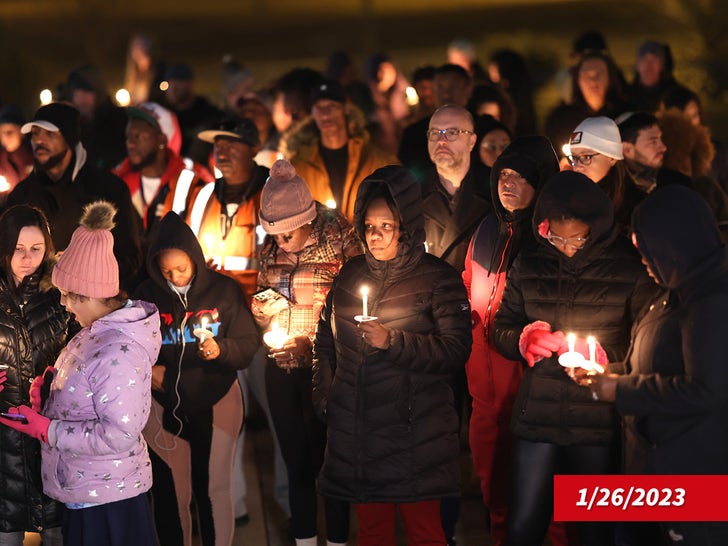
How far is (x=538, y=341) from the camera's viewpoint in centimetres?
524

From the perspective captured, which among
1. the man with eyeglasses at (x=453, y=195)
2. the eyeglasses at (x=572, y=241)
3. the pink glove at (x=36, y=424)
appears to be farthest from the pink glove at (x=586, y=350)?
the pink glove at (x=36, y=424)

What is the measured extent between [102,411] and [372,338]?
1.23 meters

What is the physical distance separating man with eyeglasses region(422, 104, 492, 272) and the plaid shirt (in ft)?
2.26

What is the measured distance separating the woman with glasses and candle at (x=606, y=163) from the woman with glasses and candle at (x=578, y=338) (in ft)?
3.82

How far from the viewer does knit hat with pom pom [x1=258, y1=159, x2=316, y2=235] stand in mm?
6363

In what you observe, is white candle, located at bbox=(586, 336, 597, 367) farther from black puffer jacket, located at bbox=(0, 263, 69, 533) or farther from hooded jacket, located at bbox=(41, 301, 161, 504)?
black puffer jacket, located at bbox=(0, 263, 69, 533)

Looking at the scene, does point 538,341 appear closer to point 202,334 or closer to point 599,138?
point 202,334

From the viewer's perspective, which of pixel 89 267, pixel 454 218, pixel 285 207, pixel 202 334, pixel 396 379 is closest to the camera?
pixel 89 267

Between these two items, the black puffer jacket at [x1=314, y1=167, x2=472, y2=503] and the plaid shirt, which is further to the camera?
the plaid shirt

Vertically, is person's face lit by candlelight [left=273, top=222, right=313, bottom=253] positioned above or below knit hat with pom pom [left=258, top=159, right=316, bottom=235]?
below

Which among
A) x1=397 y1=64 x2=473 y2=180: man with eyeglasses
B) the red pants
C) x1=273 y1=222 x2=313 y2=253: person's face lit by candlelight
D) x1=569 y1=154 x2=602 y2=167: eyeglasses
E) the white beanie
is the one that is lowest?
the red pants

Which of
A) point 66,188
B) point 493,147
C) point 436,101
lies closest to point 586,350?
point 493,147

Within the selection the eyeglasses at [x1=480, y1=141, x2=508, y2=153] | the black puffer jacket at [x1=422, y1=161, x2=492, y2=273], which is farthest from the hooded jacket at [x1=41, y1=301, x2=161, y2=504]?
the eyeglasses at [x1=480, y1=141, x2=508, y2=153]

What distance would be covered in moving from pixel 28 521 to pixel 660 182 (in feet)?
13.6
